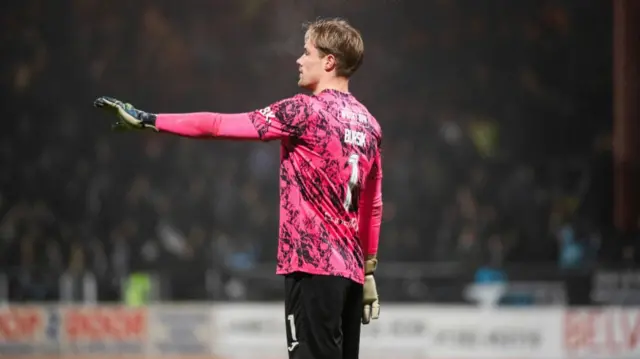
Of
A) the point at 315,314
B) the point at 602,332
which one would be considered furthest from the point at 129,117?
the point at 602,332

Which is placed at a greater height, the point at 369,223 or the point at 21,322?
the point at 369,223

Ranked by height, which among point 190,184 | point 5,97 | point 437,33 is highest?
point 437,33

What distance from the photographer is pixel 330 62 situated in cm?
255

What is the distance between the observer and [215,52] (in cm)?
Result: 739

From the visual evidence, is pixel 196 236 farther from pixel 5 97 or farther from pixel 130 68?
pixel 5 97

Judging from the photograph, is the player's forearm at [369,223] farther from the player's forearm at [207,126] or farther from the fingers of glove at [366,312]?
the player's forearm at [207,126]

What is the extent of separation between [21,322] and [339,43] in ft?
16.9

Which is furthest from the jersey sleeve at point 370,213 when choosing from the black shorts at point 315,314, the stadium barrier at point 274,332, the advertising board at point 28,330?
the advertising board at point 28,330

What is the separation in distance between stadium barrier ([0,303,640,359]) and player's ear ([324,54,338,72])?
449cm

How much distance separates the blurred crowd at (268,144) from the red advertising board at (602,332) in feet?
1.86

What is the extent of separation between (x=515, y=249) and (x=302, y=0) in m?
2.51

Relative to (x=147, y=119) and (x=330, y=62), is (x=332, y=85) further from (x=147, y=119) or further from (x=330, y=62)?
(x=147, y=119)

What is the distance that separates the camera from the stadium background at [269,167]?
7004 millimetres

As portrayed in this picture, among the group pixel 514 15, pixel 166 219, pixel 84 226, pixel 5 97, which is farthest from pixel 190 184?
pixel 514 15
